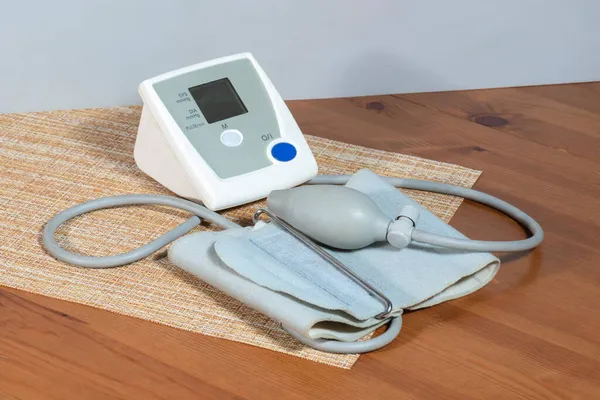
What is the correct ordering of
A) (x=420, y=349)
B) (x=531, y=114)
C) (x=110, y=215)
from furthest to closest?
1. (x=531, y=114)
2. (x=110, y=215)
3. (x=420, y=349)

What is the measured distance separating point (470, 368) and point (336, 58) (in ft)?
1.67

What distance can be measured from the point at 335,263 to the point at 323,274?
2 centimetres

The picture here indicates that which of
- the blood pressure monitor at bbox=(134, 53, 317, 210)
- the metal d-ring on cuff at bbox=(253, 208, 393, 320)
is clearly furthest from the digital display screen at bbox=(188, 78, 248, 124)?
the metal d-ring on cuff at bbox=(253, 208, 393, 320)

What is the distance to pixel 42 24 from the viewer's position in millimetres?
1002

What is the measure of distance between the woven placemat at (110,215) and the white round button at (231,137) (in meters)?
0.06

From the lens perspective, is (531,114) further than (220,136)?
Yes

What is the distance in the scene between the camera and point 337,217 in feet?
2.41

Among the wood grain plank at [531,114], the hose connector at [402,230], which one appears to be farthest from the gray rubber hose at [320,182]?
the wood grain plank at [531,114]

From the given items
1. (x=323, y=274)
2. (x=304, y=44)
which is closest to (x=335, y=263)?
(x=323, y=274)

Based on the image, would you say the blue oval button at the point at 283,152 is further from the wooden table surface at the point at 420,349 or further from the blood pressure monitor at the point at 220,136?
the wooden table surface at the point at 420,349

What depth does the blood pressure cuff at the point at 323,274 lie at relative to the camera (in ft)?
2.21

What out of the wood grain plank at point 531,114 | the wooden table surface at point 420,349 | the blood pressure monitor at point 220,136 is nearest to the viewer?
the wooden table surface at point 420,349

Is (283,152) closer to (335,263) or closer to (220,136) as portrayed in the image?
(220,136)

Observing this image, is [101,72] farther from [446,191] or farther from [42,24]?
[446,191]
